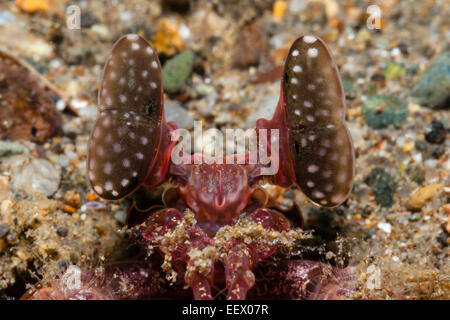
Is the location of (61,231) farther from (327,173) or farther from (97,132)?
(327,173)

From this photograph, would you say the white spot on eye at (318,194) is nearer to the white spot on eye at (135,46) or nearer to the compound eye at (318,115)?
the compound eye at (318,115)

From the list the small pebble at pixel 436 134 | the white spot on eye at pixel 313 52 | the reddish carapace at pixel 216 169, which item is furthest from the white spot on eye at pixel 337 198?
the small pebble at pixel 436 134

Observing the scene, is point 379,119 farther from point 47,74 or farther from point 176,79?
point 47,74

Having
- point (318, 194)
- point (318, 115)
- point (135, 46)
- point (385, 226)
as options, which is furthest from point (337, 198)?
point (135, 46)

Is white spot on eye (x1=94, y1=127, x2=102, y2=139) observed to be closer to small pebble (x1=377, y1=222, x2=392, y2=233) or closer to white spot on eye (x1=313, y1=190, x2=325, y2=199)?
white spot on eye (x1=313, y1=190, x2=325, y2=199)

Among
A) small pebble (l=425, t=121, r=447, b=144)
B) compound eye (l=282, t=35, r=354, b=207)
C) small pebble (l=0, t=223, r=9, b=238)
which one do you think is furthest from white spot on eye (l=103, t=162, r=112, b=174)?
small pebble (l=425, t=121, r=447, b=144)
